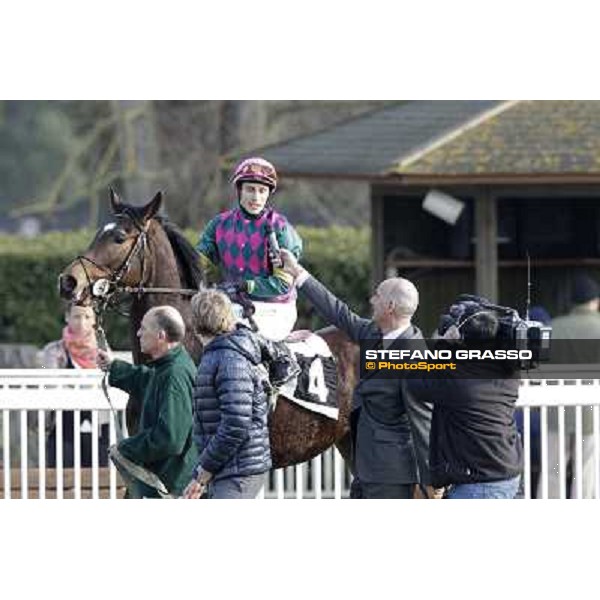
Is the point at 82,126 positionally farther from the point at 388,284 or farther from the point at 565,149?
the point at 388,284

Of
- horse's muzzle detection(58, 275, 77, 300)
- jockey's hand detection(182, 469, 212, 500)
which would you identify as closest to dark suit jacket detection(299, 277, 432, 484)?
jockey's hand detection(182, 469, 212, 500)

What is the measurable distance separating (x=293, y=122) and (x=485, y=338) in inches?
669

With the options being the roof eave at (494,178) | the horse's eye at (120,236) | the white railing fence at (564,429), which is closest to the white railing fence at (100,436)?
Answer: the white railing fence at (564,429)

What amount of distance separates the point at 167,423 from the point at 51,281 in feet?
31.3

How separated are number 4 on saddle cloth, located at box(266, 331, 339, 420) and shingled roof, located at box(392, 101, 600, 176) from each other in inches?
186

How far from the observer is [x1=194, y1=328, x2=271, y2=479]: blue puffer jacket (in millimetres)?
9375

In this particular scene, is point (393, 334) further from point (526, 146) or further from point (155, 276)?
point (526, 146)

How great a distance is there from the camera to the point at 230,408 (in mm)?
9367

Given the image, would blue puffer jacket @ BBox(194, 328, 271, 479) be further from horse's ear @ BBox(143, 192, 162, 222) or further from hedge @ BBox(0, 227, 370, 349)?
hedge @ BBox(0, 227, 370, 349)

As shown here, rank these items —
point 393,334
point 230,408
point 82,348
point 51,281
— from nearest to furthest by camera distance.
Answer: point 230,408, point 393,334, point 82,348, point 51,281

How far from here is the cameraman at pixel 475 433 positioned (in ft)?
31.5

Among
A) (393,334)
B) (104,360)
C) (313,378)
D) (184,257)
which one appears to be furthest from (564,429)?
(104,360)

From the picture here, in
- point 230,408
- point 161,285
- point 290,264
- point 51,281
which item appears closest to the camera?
point 230,408
